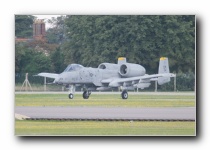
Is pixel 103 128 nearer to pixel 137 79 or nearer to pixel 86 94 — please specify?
pixel 86 94

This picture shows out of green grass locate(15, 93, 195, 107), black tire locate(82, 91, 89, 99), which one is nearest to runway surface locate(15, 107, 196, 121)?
green grass locate(15, 93, 195, 107)

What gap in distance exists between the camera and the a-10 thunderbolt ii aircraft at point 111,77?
23172 mm

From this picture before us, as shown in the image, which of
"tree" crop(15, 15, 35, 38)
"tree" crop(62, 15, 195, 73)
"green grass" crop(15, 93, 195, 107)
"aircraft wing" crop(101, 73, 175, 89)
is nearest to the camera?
"tree" crop(15, 15, 35, 38)

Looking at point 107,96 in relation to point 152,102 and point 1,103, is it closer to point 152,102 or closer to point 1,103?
point 152,102

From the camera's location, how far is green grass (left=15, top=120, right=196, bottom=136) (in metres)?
22.2

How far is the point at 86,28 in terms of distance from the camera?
2308 cm

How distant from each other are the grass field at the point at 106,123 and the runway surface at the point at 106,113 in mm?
102

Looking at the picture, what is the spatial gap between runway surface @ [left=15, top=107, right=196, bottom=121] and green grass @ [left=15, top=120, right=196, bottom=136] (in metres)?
0.17

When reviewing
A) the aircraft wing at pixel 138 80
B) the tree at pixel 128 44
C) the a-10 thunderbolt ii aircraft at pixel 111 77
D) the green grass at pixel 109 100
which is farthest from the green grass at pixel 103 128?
the tree at pixel 128 44

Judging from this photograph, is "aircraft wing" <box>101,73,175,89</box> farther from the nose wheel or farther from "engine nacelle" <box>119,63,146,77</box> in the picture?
the nose wheel

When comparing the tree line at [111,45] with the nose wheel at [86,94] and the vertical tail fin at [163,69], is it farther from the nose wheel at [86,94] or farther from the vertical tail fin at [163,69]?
the nose wheel at [86,94]

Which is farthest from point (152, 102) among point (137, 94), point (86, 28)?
point (86, 28)

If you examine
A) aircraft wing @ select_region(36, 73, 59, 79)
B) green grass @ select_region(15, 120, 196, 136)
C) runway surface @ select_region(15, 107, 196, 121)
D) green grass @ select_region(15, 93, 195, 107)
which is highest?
aircraft wing @ select_region(36, 73, 59, 79)
